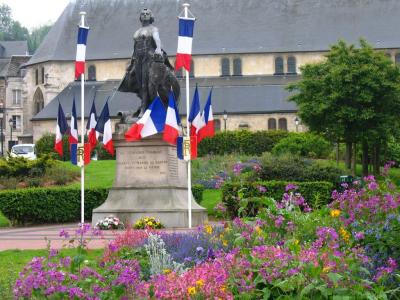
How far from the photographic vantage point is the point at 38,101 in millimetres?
75938

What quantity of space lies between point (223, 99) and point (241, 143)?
13983 millimetres

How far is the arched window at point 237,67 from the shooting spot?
235ft

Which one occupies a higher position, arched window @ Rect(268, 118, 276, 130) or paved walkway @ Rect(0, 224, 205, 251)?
arched window @ Rect(268, 118, 276, 130)

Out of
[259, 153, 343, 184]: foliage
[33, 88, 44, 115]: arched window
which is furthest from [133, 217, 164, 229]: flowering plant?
[33, 88, 44, 115]: arched window

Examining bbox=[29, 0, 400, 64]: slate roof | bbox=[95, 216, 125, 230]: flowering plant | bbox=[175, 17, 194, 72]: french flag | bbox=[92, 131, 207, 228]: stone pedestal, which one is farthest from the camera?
bbox=[29, 0, 400, 64]: slate roof

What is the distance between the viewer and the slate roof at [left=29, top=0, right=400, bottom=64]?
232ft

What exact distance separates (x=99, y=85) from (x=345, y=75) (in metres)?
37.5

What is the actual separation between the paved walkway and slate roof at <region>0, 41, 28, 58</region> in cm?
9356

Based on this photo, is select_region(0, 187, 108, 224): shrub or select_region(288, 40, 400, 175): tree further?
select_region(288, 40, 400, 175): tree

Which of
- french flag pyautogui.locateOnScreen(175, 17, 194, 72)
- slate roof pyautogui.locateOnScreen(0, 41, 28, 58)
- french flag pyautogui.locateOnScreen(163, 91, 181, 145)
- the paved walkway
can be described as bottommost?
the paved walkway

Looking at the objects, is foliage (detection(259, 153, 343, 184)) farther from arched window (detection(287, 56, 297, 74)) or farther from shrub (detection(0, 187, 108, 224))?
arched window (detection(287, 56, 297, 74))

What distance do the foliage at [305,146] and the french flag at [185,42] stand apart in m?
28.8

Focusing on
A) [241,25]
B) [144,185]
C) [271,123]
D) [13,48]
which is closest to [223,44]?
[241,25]

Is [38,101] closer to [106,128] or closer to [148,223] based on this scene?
[106,128]
